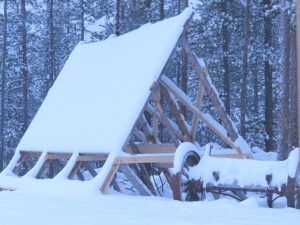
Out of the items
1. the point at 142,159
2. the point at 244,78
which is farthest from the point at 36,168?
the point at 244,78

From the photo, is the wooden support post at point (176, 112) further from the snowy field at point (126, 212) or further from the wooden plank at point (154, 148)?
the snowy field at point (126, 212)

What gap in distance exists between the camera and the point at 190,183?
9273 millimetres

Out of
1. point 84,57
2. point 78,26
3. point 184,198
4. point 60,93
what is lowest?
point 184,198

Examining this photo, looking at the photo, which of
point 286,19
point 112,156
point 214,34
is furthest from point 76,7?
point 112,156

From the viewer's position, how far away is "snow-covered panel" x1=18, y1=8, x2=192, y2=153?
1095 centimetres

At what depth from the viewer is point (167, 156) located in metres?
10.0

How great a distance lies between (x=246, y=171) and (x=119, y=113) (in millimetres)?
3389

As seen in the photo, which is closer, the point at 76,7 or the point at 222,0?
the point at 222,0

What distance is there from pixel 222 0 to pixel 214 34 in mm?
2176

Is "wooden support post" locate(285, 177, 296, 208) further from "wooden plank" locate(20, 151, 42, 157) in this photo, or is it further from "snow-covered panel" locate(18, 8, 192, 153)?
"wooden plank" locate(20, 151, 42, 157)

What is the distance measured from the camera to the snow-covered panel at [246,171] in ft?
27.0

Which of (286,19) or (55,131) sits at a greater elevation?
(286,19)

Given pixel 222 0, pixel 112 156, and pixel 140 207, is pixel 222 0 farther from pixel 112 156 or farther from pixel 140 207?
pixel 140 207

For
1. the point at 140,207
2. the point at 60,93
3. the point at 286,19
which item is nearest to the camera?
the point at 140,207
